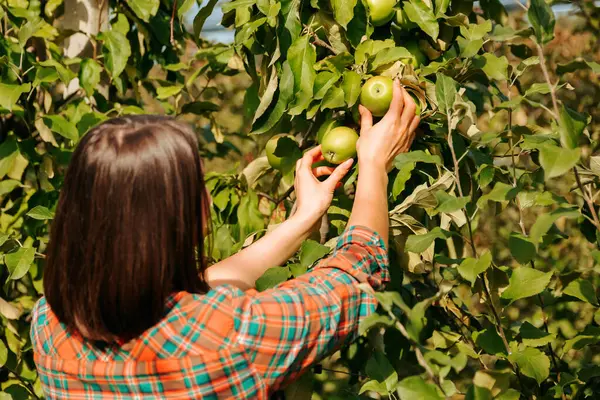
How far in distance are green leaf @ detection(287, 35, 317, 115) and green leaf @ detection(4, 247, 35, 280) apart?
689 millimetres

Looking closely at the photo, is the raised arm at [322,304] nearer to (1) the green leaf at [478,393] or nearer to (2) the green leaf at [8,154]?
(1) the green leaf at [478,393]

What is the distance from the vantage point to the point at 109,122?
3.59 feet

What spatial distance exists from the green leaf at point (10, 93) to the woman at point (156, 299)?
787mm

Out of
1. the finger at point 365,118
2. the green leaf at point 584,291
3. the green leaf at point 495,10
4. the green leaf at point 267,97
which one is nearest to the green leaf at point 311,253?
the finger at point 365,118

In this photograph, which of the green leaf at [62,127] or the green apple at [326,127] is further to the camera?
the green leaf at [62,127]

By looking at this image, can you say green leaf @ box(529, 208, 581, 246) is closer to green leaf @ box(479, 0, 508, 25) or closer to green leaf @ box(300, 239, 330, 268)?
green leaf @ box(300, 239, 330, 268)

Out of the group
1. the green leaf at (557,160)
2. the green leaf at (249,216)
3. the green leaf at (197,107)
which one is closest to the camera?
the green leaf at (557,160)

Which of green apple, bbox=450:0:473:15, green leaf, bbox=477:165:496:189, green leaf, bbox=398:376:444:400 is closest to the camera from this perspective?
green leaf, bbox=398:376:444:400

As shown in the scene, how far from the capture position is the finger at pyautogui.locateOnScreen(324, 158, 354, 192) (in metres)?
1.38

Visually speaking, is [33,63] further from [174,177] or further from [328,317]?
[328,317]

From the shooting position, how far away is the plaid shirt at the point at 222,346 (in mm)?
1038

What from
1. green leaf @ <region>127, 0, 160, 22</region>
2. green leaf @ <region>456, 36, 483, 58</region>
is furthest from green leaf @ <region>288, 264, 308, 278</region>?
green leaf @ <region>127, 0, 160, 22</region>

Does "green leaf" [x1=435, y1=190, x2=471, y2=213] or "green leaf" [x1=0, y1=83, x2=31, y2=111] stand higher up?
"green leaf" [x1=0, y1=83, x2=31, y2=111]

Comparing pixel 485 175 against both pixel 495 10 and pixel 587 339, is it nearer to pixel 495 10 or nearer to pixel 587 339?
pixel 587 339
